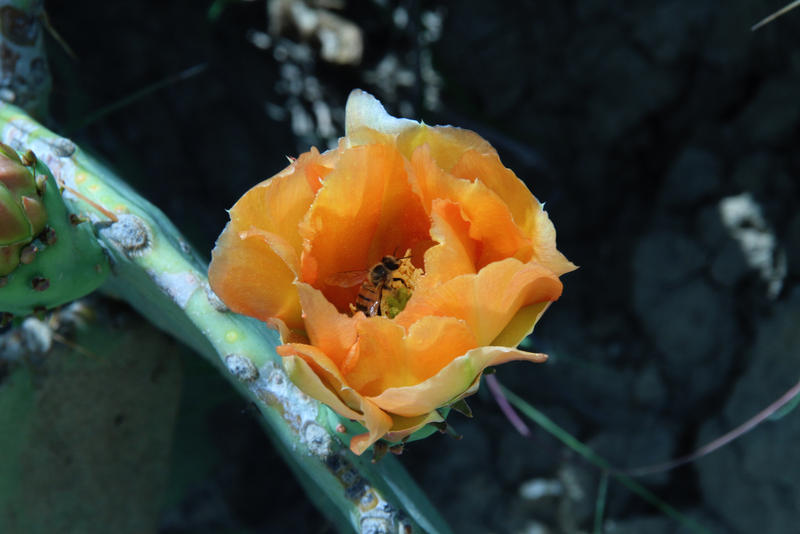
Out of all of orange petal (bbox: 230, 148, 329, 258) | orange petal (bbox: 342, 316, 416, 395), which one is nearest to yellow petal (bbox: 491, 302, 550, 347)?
orange petal (bbox: 342, 316, 416, 395)

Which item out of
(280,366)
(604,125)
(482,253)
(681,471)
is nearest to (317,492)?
(280,366)

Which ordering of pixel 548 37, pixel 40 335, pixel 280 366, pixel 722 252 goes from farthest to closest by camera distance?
pixel 548 37 < pixel 722 252 < pixel 40 335 < pixel 280 366

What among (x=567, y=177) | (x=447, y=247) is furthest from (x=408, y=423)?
(x=567, y=177)

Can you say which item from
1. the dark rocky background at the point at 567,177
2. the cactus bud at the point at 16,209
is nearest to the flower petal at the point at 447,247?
the cactus bud at the point at 16,209

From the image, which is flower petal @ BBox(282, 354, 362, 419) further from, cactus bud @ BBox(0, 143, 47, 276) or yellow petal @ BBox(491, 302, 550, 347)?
cactus bud @ BBox(0, 143, 47, 276)

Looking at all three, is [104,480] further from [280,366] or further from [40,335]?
[280,366]
